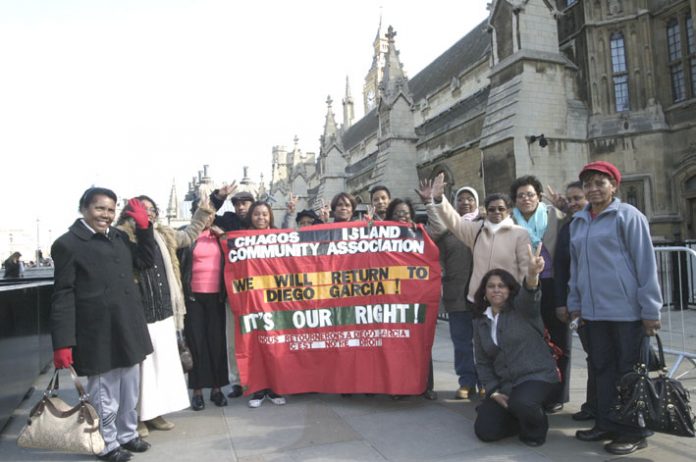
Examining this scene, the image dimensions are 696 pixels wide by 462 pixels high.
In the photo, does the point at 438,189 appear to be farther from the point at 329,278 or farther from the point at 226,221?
the point at 226,221

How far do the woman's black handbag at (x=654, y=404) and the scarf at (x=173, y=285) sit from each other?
3.56m

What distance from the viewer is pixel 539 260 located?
3.82 meters

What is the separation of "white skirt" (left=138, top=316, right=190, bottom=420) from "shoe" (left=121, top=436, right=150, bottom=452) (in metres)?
0.23

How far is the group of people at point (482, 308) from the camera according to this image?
11.7 feet

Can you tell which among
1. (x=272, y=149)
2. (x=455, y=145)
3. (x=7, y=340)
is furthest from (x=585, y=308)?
(x=272, y=149)

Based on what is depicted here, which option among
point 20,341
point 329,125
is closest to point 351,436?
point 20,341

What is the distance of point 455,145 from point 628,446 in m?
19.1

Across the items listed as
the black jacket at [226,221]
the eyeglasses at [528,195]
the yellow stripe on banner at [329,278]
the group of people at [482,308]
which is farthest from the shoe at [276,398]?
the eyeglasses at [528,195]

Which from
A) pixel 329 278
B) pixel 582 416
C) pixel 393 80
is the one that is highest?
pixel 393 80

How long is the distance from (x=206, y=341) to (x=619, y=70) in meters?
14.7

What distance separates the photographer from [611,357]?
3703mm

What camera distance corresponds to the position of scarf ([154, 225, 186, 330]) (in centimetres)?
442

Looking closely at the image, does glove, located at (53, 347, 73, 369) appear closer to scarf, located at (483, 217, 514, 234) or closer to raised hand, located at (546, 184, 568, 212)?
scarf, located at (483, 217, 514, 234)

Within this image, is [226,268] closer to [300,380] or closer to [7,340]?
[300,380]
